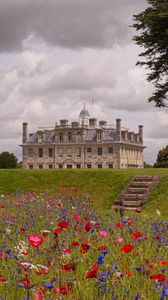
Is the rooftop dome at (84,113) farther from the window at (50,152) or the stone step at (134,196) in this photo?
the stone step at (134,196)

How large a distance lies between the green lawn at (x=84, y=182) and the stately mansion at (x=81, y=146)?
2132 inches

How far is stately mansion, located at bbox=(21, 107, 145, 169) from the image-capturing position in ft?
266

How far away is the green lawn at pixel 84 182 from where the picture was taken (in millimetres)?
20875

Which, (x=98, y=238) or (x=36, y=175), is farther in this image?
(x=36, y=175)

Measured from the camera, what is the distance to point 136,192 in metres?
20.9

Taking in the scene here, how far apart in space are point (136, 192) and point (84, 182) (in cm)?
380

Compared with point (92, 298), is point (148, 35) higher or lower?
higher

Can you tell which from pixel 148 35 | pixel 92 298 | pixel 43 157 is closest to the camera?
pixel 92 298

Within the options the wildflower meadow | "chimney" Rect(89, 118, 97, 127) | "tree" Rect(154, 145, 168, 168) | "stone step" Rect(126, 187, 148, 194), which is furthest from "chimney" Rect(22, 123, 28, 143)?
the wildflower meadow

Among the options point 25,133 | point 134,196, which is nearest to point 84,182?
point 134,196

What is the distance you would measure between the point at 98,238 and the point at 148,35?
19.9 m

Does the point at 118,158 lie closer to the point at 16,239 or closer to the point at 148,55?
the point at 148,55

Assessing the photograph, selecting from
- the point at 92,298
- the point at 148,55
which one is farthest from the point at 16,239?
→ the point at 148,55

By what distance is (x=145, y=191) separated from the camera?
2059 cm
